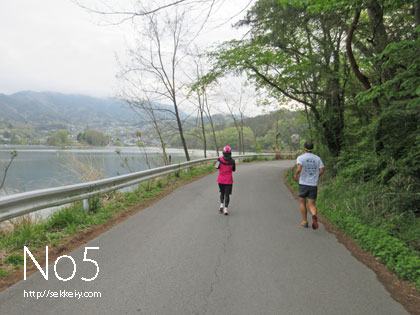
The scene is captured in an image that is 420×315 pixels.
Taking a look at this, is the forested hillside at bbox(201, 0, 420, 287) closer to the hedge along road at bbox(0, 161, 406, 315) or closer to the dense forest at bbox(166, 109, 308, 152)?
the hedge along road at bbox(0, 161, 406, 315)

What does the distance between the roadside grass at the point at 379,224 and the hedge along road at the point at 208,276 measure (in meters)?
0.45

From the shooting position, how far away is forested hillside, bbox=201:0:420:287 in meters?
5.51

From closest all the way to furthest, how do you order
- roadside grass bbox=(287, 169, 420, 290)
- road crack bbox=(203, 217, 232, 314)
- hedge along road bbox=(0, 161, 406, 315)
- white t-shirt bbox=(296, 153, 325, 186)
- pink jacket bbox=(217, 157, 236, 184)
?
hedge along road bbox=(0, 161, 406, 315) → road crack bbox=(203, 217, 232, 314) → roadside grass bbox=(287, 169, 420, 290) → white t-shirt bbox=(296, 153, 325, 186) → pink jacket bbox=(217, 157, 236, 184)

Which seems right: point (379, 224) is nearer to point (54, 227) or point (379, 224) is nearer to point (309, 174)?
point (309, 174)

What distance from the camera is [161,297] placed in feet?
9.65

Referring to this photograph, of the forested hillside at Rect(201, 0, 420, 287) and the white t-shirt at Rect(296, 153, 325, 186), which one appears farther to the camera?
the white t-shirt at Rect(296, 153, 325, 186)

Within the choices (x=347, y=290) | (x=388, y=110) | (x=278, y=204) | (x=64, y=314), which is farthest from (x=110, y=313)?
(x=388, y=110)

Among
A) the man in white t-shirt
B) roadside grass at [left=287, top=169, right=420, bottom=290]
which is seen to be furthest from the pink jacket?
roadside grass at [left=287, top=169, right=420, bottom=290]

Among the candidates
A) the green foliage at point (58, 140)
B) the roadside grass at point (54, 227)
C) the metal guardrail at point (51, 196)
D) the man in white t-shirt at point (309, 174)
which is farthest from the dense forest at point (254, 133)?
the man in white t-shirt at point (309, 174)

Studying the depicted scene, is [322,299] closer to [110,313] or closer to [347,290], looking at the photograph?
[347,290]

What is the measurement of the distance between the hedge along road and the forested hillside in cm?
100

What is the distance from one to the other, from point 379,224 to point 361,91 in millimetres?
5723

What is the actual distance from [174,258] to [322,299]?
2.09 metres

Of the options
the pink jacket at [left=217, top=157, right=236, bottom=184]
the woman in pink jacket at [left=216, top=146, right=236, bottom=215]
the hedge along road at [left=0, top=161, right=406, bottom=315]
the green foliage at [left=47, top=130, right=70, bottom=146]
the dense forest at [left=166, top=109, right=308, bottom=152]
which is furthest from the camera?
the dense forest at [left=166, top=109, right=308, bottom=152]
